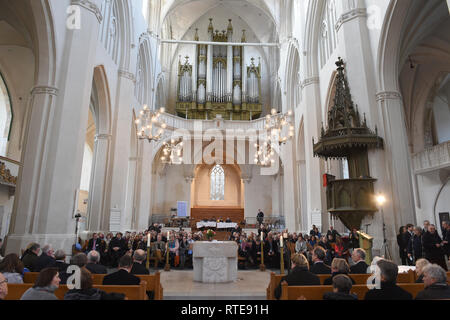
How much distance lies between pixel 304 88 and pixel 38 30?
953cm

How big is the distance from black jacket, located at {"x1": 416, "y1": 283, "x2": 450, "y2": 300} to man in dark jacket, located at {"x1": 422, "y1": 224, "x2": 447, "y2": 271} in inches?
187

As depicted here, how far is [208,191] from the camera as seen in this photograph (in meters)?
26.2

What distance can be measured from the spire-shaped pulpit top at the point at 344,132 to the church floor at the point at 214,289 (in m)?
3.84

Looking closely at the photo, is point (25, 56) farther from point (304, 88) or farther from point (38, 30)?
point (304, 88)

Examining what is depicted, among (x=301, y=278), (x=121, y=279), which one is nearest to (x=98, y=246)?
(x=121, y=279)

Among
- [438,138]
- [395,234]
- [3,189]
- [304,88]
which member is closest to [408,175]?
[395,234]

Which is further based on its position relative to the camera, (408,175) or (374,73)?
(374,73)

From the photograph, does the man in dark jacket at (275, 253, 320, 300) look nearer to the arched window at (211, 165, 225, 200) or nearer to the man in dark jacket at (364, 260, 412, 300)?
the man in dark jacket at (364, 260, 412, 300)

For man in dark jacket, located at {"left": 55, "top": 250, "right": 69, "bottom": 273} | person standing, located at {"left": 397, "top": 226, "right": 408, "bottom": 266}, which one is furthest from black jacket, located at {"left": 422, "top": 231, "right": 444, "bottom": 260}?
man in dark jacket, located at {"left": 55, "top": 250, "right": 69, "bottom": 273}

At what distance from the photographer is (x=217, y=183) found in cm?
2638

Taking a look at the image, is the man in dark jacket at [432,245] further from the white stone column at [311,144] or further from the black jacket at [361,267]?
the white stone column at [311,144]

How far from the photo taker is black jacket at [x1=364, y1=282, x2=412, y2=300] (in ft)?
8.89

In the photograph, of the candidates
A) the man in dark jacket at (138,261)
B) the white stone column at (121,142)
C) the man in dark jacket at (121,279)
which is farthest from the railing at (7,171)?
the man in dark jacket at (121,279)

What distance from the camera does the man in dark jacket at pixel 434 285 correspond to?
2635mm
